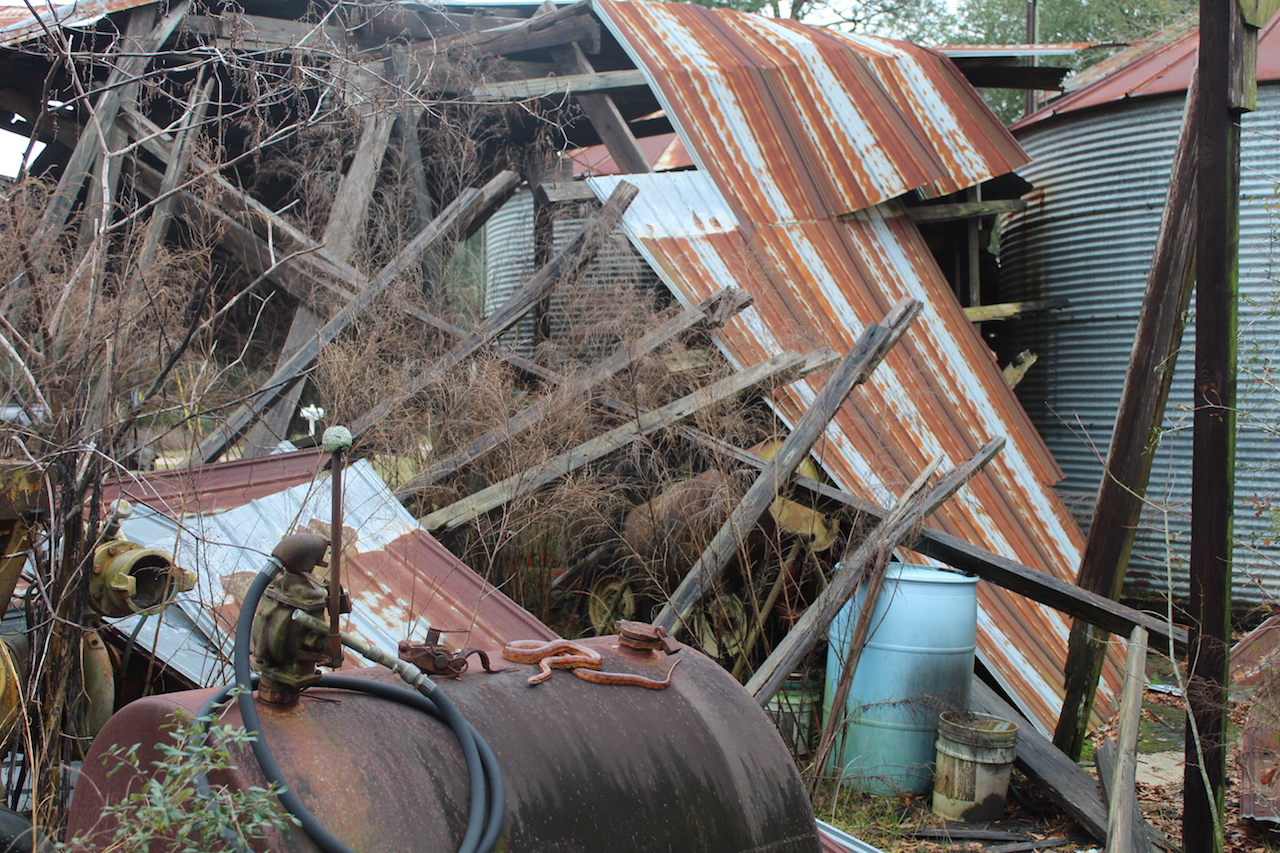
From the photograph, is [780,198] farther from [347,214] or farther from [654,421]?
[347,214]

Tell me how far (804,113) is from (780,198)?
1.20m

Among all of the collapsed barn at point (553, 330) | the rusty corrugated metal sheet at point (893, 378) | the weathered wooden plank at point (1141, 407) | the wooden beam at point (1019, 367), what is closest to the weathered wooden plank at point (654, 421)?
the collapsed barn at point (553, 330)

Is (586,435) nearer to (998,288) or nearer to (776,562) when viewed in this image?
(776,562)

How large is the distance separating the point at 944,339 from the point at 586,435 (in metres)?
3.83

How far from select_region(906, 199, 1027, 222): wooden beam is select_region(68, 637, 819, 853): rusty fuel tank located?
24.2ft

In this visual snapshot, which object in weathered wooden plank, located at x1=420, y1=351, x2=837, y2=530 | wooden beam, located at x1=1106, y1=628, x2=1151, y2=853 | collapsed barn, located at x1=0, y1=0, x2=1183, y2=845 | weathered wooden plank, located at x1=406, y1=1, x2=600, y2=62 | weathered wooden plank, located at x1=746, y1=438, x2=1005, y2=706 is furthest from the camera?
weathered wooden plank, located at x1=406, y1=1, x2=600, y2=62

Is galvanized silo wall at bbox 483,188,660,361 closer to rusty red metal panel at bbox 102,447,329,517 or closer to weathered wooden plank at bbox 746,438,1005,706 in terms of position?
rusty red metal panel at bbox 102,447,329,517

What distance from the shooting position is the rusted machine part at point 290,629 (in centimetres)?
230

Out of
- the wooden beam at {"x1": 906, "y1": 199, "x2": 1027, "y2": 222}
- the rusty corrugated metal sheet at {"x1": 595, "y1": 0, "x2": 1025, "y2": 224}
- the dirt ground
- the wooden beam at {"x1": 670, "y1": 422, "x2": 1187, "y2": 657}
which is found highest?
the rusty corrugated metal sheet at {"x1": 595, "y1": 0, "x2": 1025, "y2": 224}

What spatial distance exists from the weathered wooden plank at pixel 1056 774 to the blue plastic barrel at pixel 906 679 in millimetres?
359

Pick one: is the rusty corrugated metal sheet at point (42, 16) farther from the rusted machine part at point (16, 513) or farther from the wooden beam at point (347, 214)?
the rusted machine part at point (16, 513)

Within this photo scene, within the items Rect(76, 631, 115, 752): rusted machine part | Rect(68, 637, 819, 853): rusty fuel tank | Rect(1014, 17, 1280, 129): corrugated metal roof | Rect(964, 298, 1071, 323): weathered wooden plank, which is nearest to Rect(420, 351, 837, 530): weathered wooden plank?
Rect(76, 631, 115, 752): rusted machine part

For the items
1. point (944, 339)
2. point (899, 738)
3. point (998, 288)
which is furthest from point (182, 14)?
point (998, 288)

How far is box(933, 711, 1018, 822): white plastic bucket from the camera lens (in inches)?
203
